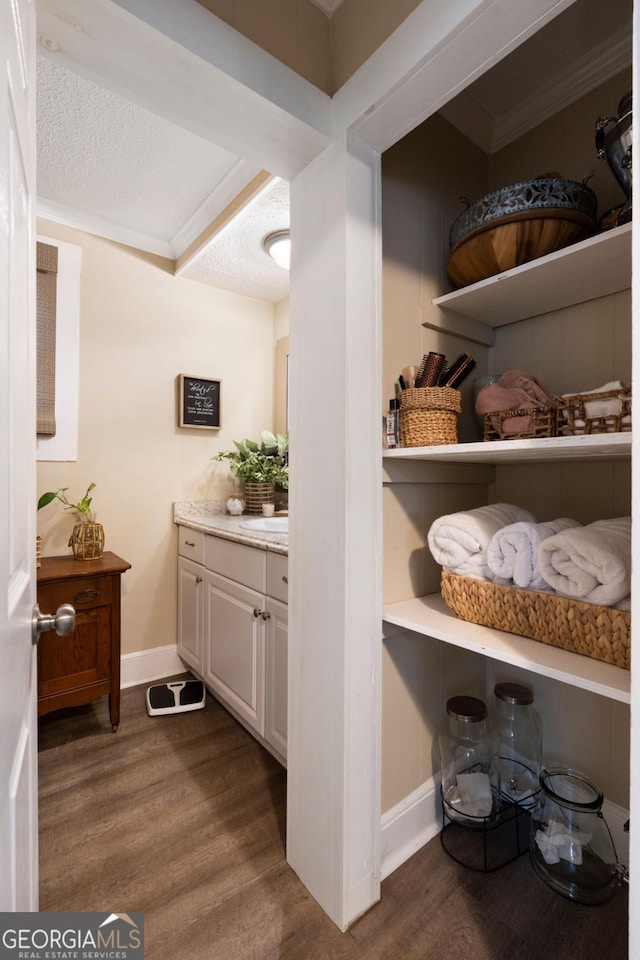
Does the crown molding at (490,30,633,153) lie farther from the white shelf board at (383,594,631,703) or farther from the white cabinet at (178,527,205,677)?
the white cabinet at (178,527,205,677)

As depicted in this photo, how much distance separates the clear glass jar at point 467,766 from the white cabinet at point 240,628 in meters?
0.56

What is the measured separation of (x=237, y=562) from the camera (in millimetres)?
1869

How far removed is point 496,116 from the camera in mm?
1511

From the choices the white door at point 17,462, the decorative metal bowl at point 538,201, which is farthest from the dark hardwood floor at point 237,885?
the decorative metal bowl at point 538,201

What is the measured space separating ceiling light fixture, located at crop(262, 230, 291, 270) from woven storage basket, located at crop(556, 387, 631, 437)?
1.62 metres

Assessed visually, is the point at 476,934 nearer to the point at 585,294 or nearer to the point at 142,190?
the point at 585,294

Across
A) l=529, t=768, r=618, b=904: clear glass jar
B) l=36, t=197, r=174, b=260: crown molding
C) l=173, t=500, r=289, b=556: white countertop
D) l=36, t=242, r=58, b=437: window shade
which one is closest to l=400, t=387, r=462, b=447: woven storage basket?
l=173, t=500, r=289, b=556: white countertop

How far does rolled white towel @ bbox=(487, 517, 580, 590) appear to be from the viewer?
1049 millimetres

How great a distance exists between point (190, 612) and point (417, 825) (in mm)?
1438

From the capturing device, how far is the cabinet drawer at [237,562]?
5.62ft

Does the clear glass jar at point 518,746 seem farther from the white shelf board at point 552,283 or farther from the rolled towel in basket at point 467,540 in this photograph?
the white shelf board at point 552,283

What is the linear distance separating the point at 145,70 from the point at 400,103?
21.9 inches

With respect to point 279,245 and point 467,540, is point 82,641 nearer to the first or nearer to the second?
point 467,540

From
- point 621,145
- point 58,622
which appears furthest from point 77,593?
point 621,145
